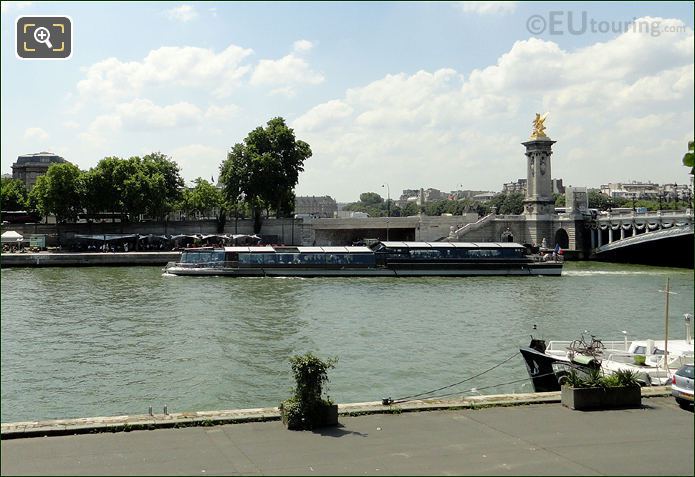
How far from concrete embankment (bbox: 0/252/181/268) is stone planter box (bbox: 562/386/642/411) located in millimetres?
58557

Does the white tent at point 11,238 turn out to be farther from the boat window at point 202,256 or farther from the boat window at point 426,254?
the boat window at point 426,254

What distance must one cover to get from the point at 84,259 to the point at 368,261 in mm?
25567

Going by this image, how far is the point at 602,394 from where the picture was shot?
42.4ft

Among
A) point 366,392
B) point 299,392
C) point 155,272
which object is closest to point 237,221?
point 155,272

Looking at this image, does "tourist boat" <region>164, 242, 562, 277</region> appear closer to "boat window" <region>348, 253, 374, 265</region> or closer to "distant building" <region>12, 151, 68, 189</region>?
"boat window" <region>348, 253, 374, 265</region>

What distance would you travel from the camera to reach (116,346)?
85.5 ft

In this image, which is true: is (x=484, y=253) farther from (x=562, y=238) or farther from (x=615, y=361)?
(x=615, y=361)

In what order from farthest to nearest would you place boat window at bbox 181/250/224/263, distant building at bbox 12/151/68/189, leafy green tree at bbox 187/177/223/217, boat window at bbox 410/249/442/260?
distant building at bbox 12/151/68/189, leafy green tree at bbox 187/177/223/217, boat window at bbox 410/249/442/260, boat window at bbox 181/250/224/263

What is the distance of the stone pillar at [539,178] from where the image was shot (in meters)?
86.4

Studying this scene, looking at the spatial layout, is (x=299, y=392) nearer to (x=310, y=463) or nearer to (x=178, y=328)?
(x=310, y=463)

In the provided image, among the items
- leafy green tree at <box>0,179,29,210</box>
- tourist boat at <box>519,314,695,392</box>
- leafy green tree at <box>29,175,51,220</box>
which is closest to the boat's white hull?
leafy green tree at <box>29,175,51,220</box>

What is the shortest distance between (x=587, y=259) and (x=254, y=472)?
77.1 metres

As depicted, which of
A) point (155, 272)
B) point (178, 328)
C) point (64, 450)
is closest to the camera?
point (64, 450)

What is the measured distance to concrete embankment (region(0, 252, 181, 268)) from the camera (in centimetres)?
6525
